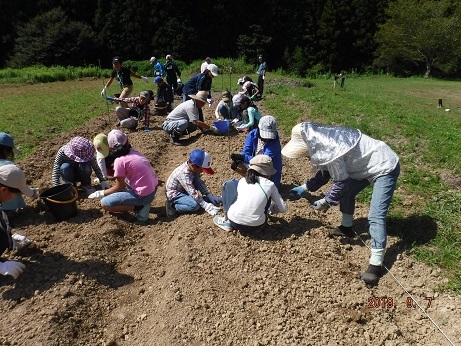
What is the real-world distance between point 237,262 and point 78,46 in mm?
32893

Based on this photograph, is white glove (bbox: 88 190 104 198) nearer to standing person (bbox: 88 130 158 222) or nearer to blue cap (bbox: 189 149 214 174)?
standing person (bbox: 88 130 158 222)

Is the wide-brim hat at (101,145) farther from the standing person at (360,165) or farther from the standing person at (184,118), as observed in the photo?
the standing person at (184,118)

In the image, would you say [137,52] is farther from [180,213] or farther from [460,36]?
[180,213]

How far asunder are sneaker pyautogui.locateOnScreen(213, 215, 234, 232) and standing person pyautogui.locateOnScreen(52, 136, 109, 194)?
1.88 meters

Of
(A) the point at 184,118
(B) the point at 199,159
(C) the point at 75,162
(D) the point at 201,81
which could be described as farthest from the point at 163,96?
(B) the point at 199,159

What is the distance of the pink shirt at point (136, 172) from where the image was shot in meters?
4.62

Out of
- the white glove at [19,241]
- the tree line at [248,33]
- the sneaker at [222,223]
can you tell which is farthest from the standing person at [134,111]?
the tree line at [248,33]

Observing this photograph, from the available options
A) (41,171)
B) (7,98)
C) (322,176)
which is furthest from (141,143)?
(7,98)

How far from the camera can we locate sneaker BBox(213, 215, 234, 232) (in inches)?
175

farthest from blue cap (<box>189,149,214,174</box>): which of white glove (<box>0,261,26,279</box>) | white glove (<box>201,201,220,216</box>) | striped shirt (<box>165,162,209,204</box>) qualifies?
white glove (<box>0,261,26,279</box>)

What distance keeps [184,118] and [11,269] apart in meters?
5.14

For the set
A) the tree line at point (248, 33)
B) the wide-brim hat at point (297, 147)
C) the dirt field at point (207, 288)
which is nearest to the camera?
the dirt field at point (207, 288)

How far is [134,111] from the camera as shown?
930 cm

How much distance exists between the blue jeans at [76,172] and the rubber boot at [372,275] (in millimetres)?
3923
